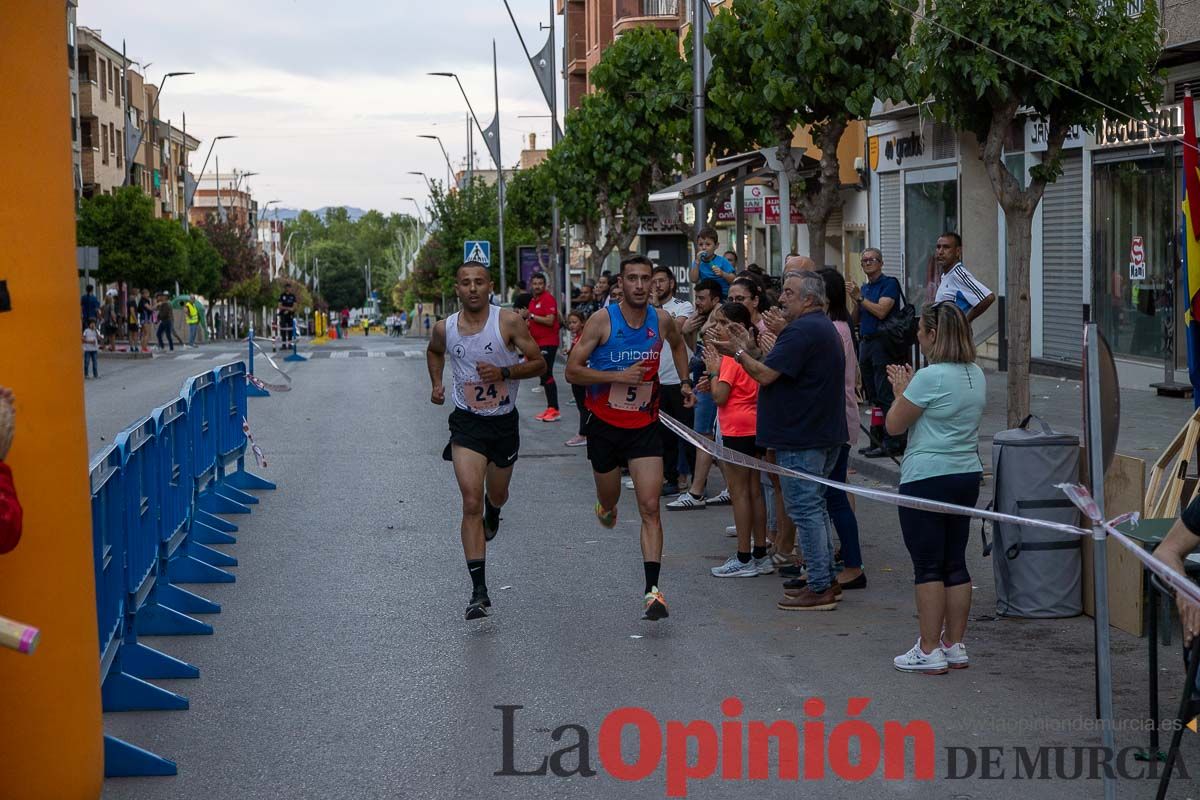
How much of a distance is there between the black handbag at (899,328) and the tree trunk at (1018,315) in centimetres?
145

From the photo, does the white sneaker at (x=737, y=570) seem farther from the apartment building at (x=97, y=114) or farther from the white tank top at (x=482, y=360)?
the apartment building at (x=97, y=114)

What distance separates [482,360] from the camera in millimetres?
8844

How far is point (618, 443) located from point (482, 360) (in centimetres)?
87

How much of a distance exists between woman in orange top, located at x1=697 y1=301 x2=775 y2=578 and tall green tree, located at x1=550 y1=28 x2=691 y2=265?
20.5 meters

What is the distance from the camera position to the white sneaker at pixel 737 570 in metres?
9.77

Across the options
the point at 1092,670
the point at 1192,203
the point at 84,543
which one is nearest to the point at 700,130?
the point at 1192,203

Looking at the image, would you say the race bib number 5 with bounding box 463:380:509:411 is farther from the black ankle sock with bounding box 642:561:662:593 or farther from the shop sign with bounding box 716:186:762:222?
the shop sign with bounding box 716:186:762:222

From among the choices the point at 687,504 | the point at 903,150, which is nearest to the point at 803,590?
the point at 687,504

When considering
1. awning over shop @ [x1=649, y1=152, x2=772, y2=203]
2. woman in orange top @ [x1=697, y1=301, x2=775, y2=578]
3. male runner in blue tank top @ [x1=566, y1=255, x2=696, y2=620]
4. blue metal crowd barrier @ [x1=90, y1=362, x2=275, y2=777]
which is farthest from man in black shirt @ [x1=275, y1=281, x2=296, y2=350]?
male runner in blue tank top @ [x1=566, y1=255, x2=696, y2=620]

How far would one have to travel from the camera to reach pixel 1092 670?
23.6 ft

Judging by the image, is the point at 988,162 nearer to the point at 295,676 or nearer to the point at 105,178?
the point at 295,676

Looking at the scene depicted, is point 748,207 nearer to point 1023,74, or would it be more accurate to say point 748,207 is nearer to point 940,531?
point 1023,74

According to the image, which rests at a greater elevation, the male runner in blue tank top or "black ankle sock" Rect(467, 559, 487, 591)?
the male runner in blue tank top

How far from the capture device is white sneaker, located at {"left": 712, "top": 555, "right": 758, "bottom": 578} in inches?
385
